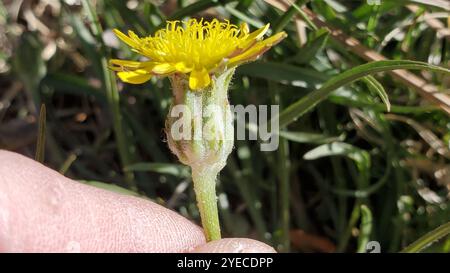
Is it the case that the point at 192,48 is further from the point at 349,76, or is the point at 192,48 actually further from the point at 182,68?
the point at 349,76

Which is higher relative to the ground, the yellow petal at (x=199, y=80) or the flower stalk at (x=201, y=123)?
the yellow petal at (x=199, y=80)

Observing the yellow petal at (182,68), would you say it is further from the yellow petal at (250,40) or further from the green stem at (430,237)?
the green stem at (430,237)

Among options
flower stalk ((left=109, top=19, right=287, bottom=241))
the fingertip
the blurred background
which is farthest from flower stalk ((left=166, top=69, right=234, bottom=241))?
the blurred background

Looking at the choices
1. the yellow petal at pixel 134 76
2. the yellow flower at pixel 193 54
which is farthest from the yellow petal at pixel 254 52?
the yellow petal at pixel 134 76

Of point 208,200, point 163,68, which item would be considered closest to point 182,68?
point 163,68

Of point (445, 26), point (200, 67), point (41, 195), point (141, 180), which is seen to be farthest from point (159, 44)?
point (445, 26)
